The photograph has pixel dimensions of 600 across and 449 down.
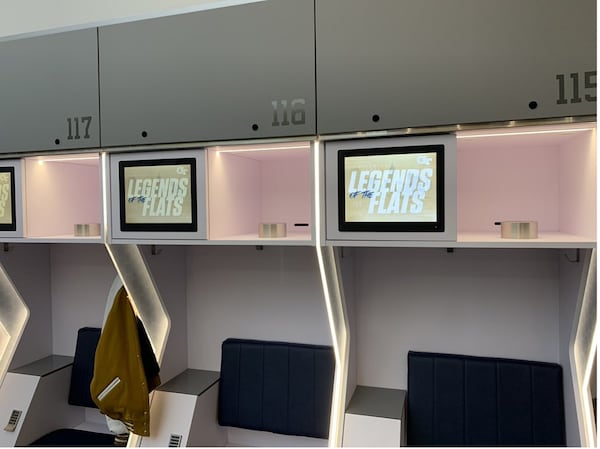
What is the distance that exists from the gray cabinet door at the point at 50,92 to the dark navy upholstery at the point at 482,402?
186 centimetres

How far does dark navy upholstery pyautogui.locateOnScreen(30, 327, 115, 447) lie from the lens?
256 centimetres

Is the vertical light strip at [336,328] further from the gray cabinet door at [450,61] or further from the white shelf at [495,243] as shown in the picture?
the gray cabinet door at [450,61]

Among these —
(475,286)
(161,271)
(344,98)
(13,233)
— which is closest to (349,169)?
Answer: (344,98)

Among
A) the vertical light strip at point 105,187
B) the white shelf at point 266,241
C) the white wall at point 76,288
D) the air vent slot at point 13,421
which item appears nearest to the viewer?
the white shelf at point 266,241

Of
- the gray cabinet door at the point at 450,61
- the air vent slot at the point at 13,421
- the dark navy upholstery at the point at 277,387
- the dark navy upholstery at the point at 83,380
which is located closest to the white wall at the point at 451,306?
the dark navy upholstery at the point at 277,387

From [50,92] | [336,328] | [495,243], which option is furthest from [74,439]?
[495,243]

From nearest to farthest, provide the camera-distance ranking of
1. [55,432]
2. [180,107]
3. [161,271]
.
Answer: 1. [180,107]
2. [161,271]
3. [55,432]

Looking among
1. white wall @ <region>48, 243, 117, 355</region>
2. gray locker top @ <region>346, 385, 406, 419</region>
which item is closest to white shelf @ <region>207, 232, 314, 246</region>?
gray locker top @ <region>346, 385, 406, 419</region>

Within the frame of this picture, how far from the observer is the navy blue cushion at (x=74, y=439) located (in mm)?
2475

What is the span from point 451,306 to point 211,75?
150 centimetres

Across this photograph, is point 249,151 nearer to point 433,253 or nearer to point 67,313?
point 433,253

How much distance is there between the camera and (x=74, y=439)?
2.52m

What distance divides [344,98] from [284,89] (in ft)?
0.78

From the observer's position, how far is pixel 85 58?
2.01 meters
